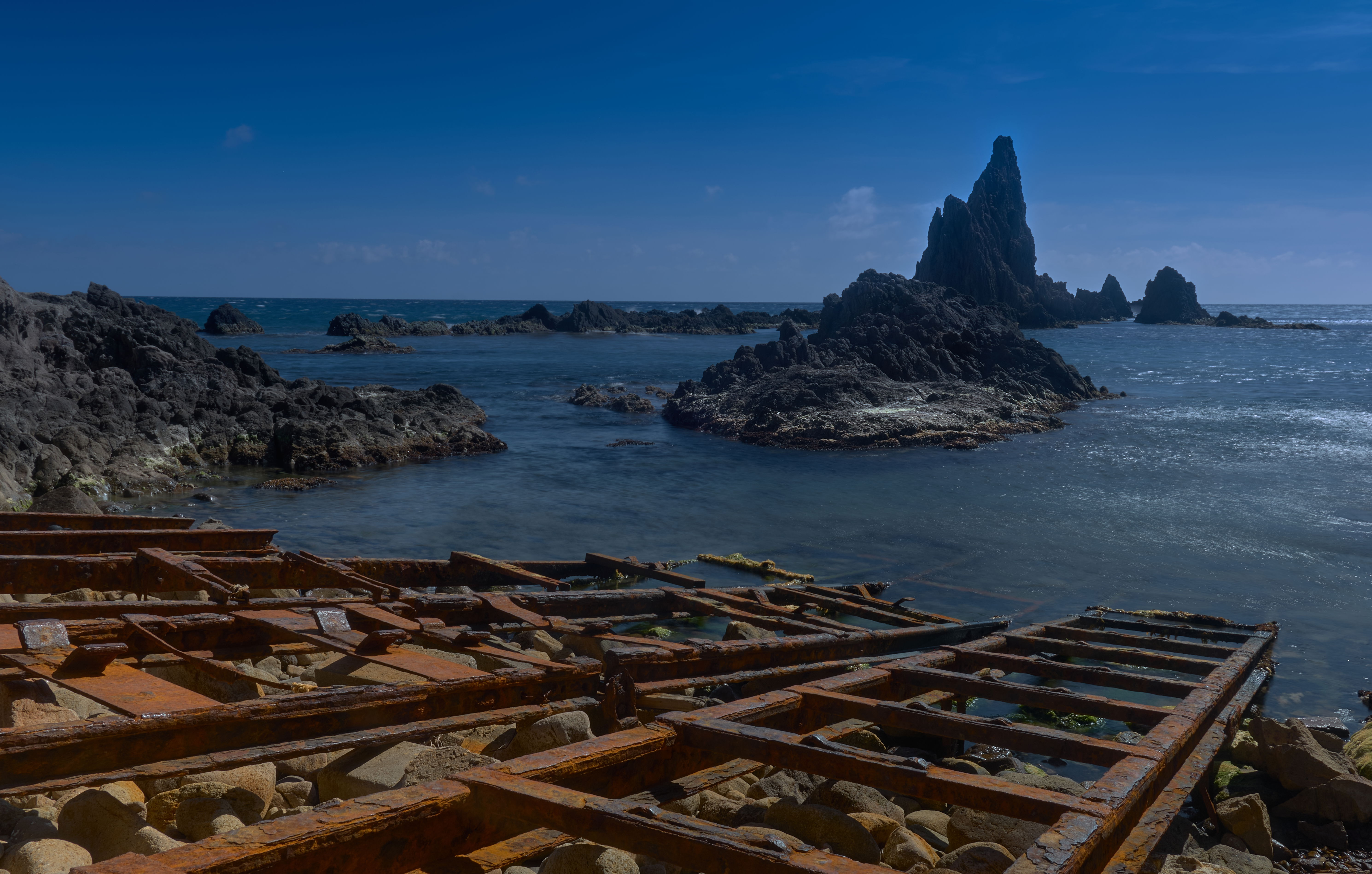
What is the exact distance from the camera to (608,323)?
88.1m

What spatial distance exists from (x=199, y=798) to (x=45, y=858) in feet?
1.70

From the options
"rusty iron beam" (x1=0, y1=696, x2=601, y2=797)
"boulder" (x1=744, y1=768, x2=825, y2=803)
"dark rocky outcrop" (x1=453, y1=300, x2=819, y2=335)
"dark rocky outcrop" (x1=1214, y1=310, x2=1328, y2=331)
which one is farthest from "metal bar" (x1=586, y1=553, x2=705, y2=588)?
"dark rocky outcrop" (x1=1214, y1=310, x2=1328, y2=331)

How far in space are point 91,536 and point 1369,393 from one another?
44.1 m

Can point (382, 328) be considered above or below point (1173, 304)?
below

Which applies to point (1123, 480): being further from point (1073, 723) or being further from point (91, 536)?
point (91, 536)

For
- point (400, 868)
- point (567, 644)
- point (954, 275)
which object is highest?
point (954, 275)

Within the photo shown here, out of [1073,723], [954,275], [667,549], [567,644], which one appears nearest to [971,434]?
[667,549]

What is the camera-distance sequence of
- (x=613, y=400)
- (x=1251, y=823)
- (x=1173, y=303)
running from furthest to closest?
(x=1173, y=303)
(x=613, y=400)
(x=1251, y=823)

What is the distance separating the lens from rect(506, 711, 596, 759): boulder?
3.45 meters

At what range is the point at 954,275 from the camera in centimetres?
10931

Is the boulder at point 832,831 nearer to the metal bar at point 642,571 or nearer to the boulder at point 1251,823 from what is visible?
the boulder at point 1251,823

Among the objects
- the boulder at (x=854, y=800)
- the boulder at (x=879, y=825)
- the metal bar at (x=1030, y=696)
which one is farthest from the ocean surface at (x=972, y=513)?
the boulder at (x=879, y=825)

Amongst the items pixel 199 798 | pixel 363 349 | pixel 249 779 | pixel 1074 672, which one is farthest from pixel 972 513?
pixel 363 349

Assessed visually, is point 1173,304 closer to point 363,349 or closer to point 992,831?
point 363,349
